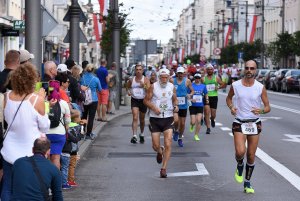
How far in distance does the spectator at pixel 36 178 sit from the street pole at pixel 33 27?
6.35m

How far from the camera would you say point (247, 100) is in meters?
12.1

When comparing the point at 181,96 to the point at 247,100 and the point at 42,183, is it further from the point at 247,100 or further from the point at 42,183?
the point at 42,183

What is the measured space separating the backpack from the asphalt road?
3.75ft

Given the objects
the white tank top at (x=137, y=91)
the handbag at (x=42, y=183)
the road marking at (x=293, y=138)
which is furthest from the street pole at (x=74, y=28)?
the handbag at (x=42, y=183)

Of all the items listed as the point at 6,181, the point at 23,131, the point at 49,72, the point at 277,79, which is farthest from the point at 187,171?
the point at 277,79

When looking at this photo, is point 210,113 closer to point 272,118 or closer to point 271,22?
point 272,118

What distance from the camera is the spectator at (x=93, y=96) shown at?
1953 cm

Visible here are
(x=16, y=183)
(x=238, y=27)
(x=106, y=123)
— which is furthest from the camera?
(x=238, y=27)

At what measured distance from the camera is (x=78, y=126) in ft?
38.7

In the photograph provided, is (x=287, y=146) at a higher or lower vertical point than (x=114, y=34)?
lower

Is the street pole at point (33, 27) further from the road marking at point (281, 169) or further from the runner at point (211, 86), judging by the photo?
the runner at point (211, 86)

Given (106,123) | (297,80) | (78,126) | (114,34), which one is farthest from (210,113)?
(297,80)

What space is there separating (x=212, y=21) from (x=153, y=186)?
174 meters

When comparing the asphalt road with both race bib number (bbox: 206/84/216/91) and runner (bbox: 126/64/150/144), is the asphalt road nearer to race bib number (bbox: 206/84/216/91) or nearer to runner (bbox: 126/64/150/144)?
runner (bbox: 126/64/150/144)
